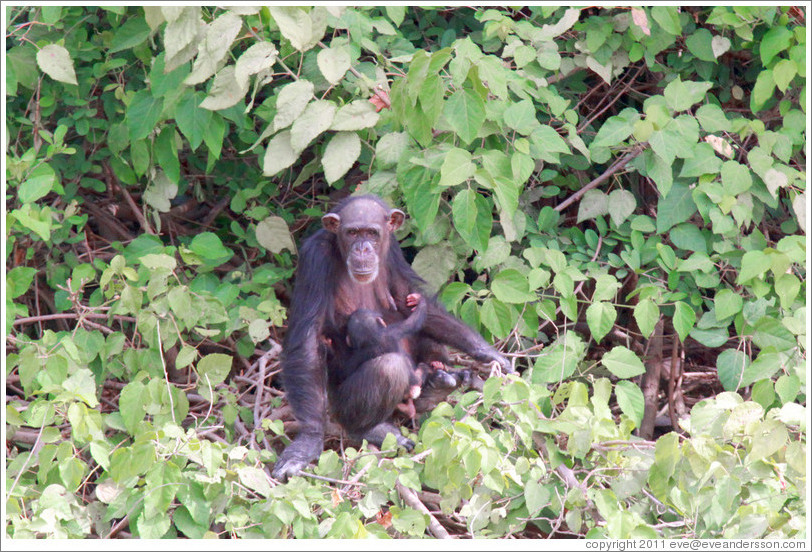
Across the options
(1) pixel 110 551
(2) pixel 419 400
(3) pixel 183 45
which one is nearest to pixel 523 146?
(2) pixel 419 400

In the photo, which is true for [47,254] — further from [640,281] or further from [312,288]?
[640,281]

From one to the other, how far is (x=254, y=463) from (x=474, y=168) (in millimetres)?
1599

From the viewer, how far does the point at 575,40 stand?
5.20 metres

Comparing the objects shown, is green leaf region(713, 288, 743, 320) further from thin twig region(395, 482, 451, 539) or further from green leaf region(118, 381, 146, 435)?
green leaf region(118, 381, 146, 435)

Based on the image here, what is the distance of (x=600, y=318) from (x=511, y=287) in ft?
1.45

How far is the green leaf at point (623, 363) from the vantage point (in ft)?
13.6

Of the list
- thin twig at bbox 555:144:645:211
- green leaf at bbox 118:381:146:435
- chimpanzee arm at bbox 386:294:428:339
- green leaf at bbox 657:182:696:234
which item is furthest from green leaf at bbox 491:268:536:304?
green leaf at bbox 118:381:146:435

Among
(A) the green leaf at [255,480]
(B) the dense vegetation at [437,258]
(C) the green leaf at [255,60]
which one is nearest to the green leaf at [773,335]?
(B) the dense vegetation at [437,258]

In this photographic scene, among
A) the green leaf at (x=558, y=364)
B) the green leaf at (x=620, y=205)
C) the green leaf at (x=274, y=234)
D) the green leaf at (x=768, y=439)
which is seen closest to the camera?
the green leaf at (x=768, y=439)

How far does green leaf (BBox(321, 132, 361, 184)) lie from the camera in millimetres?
4441

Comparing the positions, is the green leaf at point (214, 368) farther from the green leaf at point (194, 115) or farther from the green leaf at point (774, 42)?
the green leaf at point (774, 42)

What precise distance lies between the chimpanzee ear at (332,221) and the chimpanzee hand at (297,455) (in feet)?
3.31

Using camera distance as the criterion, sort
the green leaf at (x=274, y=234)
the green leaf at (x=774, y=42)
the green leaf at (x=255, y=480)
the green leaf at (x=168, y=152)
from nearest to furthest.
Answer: the green leaf at (x=255, y=480) < the green leaf at (x=774, y=42) < the green leaf at (x=168, y=152) < the green leaf at (x=274, y=234)

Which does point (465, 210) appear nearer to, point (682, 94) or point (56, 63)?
point (682, 94)
